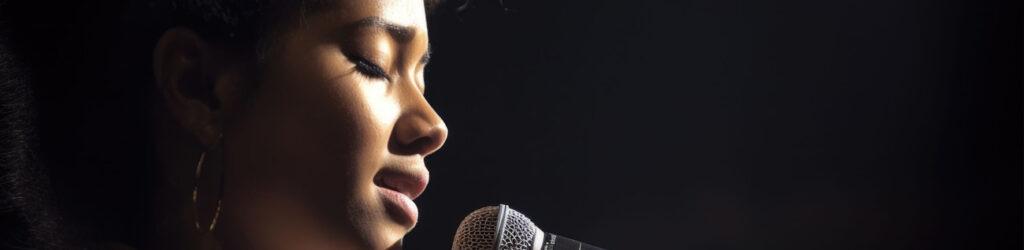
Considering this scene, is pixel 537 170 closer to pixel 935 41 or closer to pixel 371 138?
pixel 371 138

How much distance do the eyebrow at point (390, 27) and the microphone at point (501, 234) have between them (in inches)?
10.5

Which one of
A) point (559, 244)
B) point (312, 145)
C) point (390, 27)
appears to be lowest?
point (559, 244)

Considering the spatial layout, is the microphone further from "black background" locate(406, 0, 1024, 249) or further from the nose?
"black background" locate(406, 0, 1024, 249)

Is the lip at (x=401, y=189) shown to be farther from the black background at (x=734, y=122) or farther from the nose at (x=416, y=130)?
the black background at (x=734, y=122)

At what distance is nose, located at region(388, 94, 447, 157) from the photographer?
1.22 metres

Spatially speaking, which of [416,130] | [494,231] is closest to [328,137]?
[416,130]

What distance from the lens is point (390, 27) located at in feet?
3.96

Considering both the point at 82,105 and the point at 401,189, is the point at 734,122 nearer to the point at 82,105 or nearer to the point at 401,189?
the point at 401,189

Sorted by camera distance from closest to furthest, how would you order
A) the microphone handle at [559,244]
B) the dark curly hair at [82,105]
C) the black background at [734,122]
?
the dark curly hair at [82,105] < the microphone handle at [559,244] < the black background at [734,122]

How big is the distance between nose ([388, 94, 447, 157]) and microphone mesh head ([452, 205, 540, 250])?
134 mm

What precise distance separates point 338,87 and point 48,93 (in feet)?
1.17

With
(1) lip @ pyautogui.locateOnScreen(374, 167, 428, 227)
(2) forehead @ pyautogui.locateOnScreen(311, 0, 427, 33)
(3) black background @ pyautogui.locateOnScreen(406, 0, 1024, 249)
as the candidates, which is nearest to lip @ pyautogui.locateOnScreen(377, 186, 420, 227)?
(1) lip @ pyautogui.locateOnScreen(374, 167, 428, 227)

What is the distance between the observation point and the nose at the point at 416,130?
1.22m

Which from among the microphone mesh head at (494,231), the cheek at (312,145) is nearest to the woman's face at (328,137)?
the cheek at (312,145)
